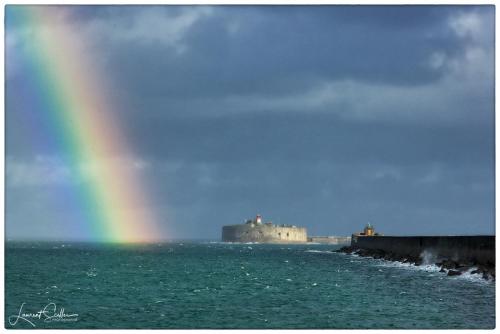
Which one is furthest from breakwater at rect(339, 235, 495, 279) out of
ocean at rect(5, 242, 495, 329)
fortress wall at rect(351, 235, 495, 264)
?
ocean at rect(5, 242, 495, 329)

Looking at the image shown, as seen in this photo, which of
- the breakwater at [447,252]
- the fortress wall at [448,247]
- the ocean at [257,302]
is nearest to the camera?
the ocean at [257,302]

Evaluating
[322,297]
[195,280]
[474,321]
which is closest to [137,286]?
[195,280]

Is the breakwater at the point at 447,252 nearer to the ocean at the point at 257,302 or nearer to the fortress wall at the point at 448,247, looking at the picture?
the fortress wall at the point at 448,247

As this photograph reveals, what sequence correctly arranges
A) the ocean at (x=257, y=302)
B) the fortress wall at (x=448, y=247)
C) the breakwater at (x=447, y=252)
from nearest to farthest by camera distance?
the ocean at (x=257, y=302) → the breakwater at (x=447, y=252) → the fortress wall at (x=448, y=247)

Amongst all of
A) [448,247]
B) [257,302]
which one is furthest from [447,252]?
[257,302]

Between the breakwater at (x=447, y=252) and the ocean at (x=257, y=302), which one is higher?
the breakwater at (x=447, y=252)

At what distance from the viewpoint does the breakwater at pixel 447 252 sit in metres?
39.0

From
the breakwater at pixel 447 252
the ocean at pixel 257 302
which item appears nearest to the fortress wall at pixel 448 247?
the breakwater at pixel 447 252

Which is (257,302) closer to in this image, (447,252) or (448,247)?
(448,247)

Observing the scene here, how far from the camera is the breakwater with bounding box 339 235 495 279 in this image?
39019 mm

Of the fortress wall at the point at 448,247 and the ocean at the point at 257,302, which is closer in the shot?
the ocean at the point at 257,302

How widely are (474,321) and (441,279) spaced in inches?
619

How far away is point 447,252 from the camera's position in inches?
1956

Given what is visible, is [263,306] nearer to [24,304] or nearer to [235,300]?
[235,300]
